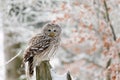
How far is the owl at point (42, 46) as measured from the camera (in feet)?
20.1

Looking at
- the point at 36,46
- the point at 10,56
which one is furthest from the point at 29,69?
the point at 10,56

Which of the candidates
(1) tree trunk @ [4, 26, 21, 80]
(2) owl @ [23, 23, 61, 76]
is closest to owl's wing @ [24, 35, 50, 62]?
(2) owl @ [23, 23, 61, 76]

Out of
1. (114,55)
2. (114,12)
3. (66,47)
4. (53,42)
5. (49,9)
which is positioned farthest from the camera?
(66,47)

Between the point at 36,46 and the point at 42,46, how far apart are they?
184 mm

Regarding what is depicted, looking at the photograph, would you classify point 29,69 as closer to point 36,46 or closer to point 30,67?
point 30,67

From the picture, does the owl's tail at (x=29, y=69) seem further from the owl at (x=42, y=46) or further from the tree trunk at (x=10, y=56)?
the tree trunk at (x=10, y=56)

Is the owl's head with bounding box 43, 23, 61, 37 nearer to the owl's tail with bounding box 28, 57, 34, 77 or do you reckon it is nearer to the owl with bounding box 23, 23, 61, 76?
the owl with bounding box 23, 23, 61, 76

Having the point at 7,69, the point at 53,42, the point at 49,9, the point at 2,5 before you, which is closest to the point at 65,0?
the point at 49,9

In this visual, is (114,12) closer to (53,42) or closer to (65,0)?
(65,0)

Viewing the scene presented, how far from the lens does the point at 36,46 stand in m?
6.23

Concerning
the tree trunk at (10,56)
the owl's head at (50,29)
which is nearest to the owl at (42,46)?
the owl's head at (50,29)

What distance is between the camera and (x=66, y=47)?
12.5 meters

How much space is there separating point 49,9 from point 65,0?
70cm

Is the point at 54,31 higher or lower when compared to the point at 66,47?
higher
